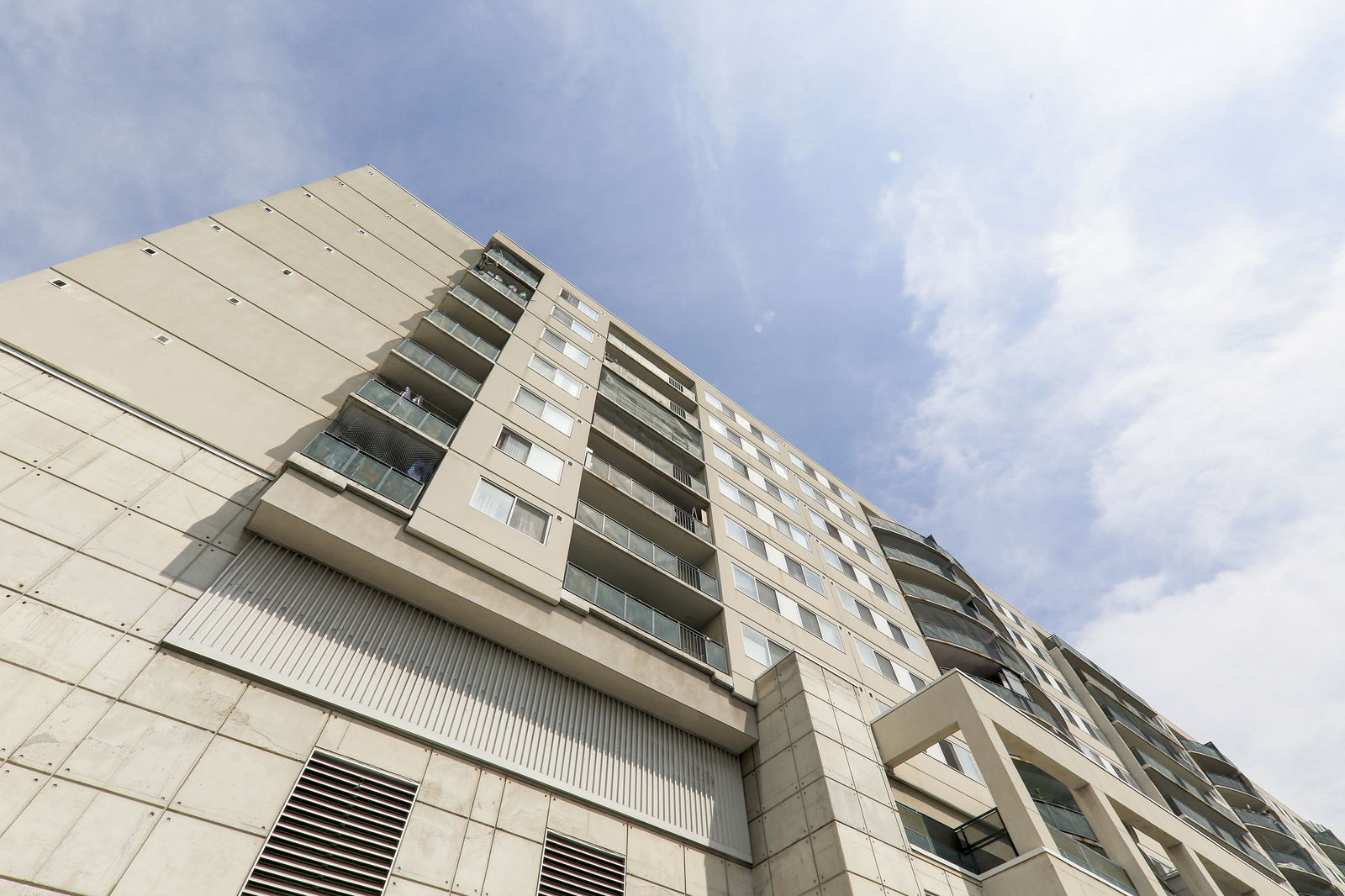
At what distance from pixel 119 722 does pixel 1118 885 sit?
19.3 m

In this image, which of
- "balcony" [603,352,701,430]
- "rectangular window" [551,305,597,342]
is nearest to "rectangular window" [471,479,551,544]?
"balcony" [603,352,701,430]

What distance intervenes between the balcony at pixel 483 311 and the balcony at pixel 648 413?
404 cm

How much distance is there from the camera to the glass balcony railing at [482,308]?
2279 cm

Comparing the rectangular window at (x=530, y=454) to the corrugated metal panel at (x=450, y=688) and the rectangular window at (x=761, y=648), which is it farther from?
the rectangular window at (x=761, y=648)

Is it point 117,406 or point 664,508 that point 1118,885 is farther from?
point 117,406

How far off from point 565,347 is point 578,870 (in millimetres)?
18136

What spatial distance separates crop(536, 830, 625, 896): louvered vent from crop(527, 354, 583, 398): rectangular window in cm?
1430

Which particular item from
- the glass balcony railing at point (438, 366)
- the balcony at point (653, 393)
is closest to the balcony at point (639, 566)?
the glass balcony railing at point (438, 366)

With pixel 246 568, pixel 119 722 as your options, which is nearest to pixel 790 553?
pixel 246 568

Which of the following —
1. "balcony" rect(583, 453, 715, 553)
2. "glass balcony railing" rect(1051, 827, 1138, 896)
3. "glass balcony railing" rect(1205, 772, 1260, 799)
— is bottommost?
"glass balcony railing" rect(1051, 827, 1138, 896)

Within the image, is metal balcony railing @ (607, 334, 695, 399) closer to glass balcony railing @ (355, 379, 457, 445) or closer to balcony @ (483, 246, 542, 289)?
balcony @ (483, 246, 542, 289)

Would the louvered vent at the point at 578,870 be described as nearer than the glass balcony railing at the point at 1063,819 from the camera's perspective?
Yes

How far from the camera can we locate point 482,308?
23.4 metres

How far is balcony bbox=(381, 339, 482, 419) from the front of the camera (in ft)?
60.0
